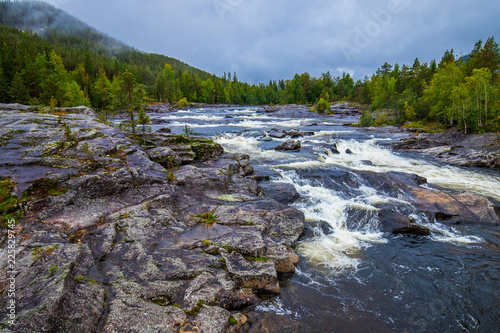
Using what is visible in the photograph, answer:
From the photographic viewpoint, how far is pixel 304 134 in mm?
42125

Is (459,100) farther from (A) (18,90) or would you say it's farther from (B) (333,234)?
(A) (18,90)

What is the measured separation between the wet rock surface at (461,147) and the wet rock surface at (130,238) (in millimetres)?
24613

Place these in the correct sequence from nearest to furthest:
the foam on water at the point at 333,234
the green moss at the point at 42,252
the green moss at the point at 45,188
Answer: the green moss at the point at 42,252 < the green moss at the point at 45,188 < the foam on water at the point at 333,234

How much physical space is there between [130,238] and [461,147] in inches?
1439

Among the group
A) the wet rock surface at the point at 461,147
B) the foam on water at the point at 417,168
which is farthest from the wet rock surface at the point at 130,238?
the wet rock surface at the point at 461,147

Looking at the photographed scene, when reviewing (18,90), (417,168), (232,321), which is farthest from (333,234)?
(18,90)

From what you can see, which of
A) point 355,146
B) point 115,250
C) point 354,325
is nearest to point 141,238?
point 115,250

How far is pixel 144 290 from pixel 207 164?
11.9m

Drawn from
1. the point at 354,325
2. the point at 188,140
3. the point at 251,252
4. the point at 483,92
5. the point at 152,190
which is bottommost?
the point at 354,325

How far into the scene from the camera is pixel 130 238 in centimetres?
920

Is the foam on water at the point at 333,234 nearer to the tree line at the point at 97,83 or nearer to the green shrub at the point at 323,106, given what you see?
the tree line at the point at 97,83

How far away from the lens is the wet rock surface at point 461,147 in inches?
993

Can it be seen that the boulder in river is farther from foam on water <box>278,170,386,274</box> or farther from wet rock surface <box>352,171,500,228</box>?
wet rock surface <box>352,171,500,228</box>

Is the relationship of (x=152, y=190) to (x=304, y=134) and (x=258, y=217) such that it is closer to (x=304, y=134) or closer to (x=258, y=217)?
(x=258, y=217)
